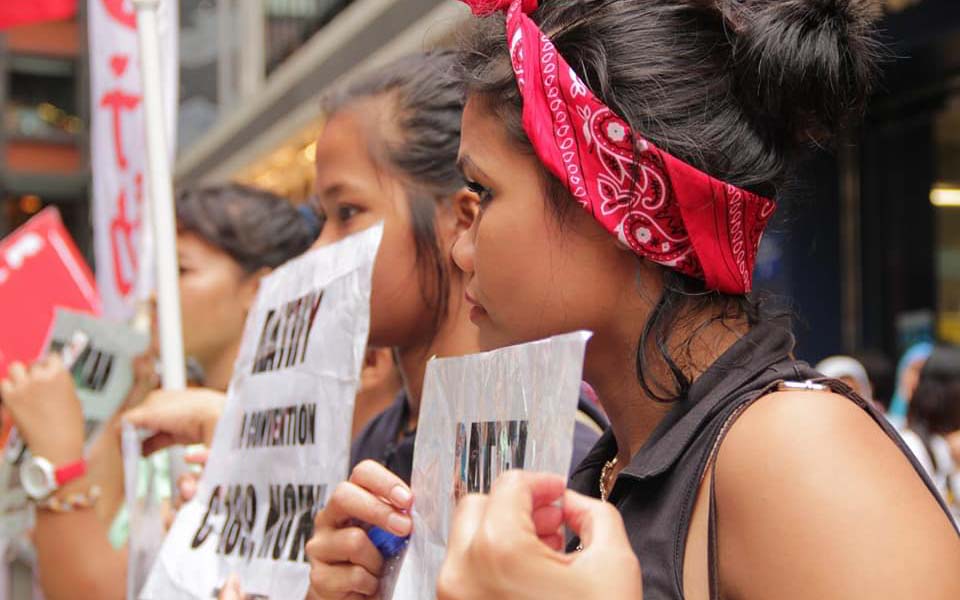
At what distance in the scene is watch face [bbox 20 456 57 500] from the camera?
2.74 meters

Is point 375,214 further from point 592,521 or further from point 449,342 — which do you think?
point 592,521

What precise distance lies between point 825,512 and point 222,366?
2376 millimetres

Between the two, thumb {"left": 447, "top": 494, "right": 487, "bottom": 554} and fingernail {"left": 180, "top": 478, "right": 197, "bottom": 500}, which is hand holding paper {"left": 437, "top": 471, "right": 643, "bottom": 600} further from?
fingernail {"left": 180, "top": 478, "right": 197, "bottom": 500}

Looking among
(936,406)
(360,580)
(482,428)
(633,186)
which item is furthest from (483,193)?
(936,406)

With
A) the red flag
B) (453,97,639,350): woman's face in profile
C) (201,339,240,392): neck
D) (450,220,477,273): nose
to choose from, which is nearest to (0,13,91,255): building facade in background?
the red flag

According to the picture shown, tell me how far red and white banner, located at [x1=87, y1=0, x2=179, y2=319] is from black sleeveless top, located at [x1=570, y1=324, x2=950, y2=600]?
2435 mm

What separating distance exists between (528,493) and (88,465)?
245 centimetres

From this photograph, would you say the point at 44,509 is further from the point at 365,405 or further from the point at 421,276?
the point at 421,276

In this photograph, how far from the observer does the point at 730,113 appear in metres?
1.27

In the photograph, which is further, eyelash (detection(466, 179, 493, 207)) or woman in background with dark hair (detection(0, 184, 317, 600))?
woman in background with dark hair (detection(0, 184, 317, 600))

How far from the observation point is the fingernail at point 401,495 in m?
1.24

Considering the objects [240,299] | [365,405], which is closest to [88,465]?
[240,299]

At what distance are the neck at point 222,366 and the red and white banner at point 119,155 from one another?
0.35 meters

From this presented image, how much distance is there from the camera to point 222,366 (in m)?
3.19
